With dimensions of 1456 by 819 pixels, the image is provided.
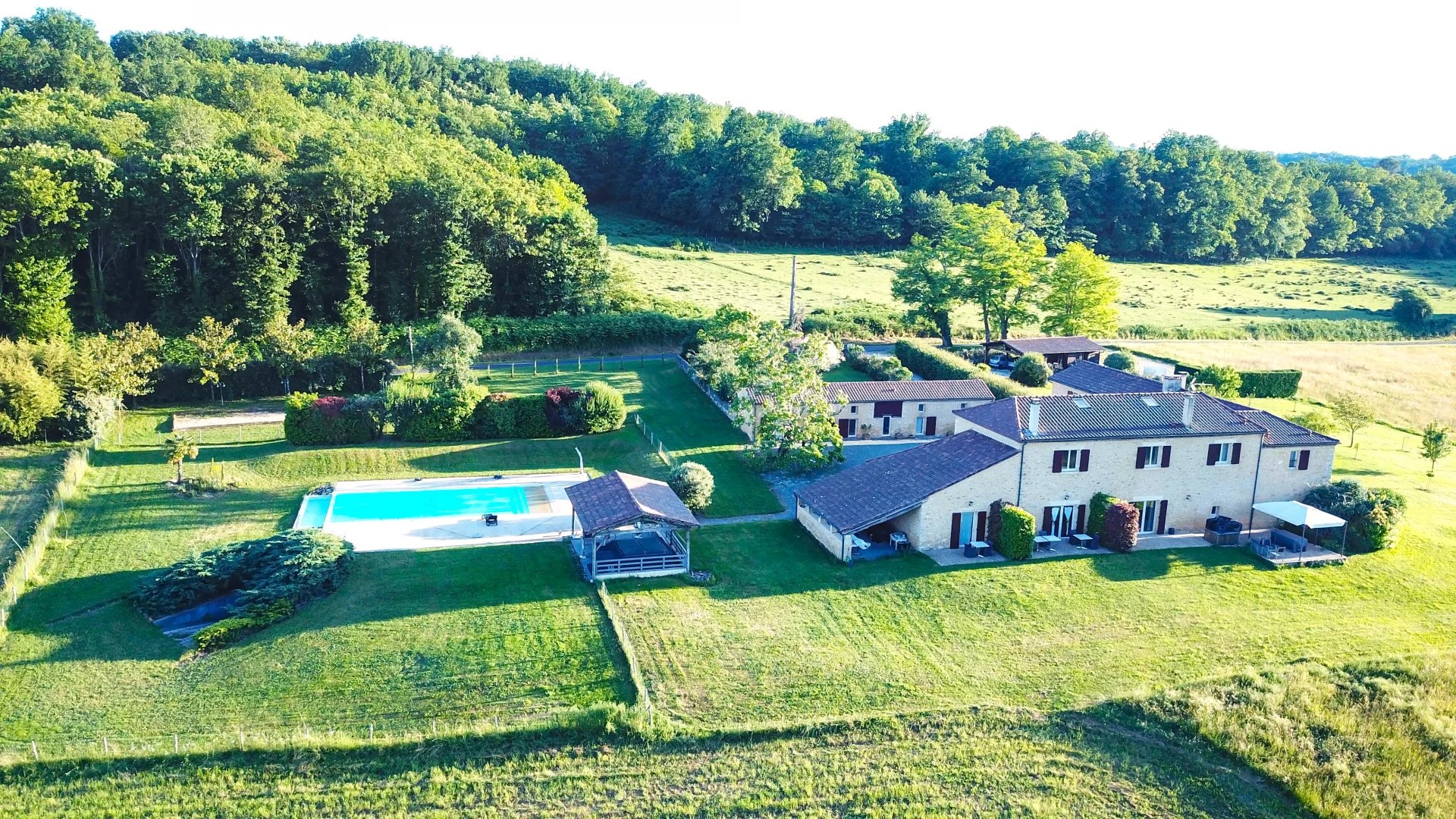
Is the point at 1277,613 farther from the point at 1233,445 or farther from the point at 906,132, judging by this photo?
the point at 906,132

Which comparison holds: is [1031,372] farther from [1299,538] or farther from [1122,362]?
[1299,538]

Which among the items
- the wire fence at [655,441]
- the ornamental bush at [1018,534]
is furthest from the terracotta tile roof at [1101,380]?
the wire fence at [655,441]

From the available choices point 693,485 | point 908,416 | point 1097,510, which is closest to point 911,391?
point 908,416

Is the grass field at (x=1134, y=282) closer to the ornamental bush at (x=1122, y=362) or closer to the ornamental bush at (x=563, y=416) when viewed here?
the ornamental bush at (x=1122, y=362)

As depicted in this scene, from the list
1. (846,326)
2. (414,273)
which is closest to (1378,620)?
(846,326)

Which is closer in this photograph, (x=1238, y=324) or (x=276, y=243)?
(x=276, y=243)

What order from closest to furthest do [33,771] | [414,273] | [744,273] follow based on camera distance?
[33,771], [414,273], [744,273]

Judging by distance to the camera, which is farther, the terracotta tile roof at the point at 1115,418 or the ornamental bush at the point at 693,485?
the ornamental bush at the point at 693,485
